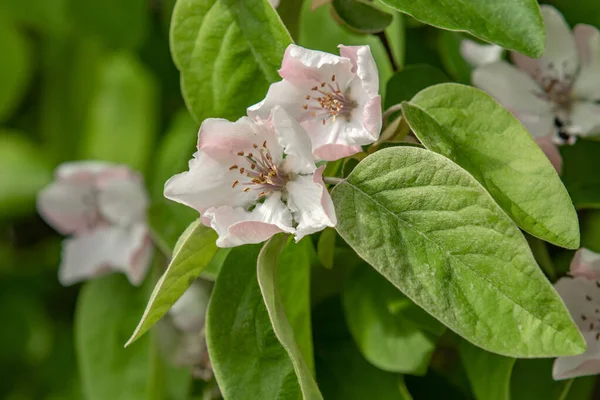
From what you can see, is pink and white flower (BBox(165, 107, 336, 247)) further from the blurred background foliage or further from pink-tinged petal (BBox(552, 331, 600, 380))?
pink-tinged petal (BBox(552, 331, 600, 380))

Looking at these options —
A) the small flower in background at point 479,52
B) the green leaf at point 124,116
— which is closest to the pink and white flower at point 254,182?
the small flower in background at point 479,52

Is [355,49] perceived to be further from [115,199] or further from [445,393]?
[115,199]

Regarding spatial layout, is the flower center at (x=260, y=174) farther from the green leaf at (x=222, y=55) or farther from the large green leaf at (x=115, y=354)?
the large green leaf at (x=115, y=354)

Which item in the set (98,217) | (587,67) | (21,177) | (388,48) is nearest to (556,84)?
(587,67)

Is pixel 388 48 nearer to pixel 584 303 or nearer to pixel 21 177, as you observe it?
pixel 584 303

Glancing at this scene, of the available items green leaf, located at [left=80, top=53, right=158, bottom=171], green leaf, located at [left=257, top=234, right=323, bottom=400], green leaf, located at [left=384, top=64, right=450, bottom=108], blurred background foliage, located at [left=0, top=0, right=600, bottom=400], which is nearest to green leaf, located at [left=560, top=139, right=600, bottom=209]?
blurred background foliage, located at [left=0, top=0, right=600, bottom=400]
